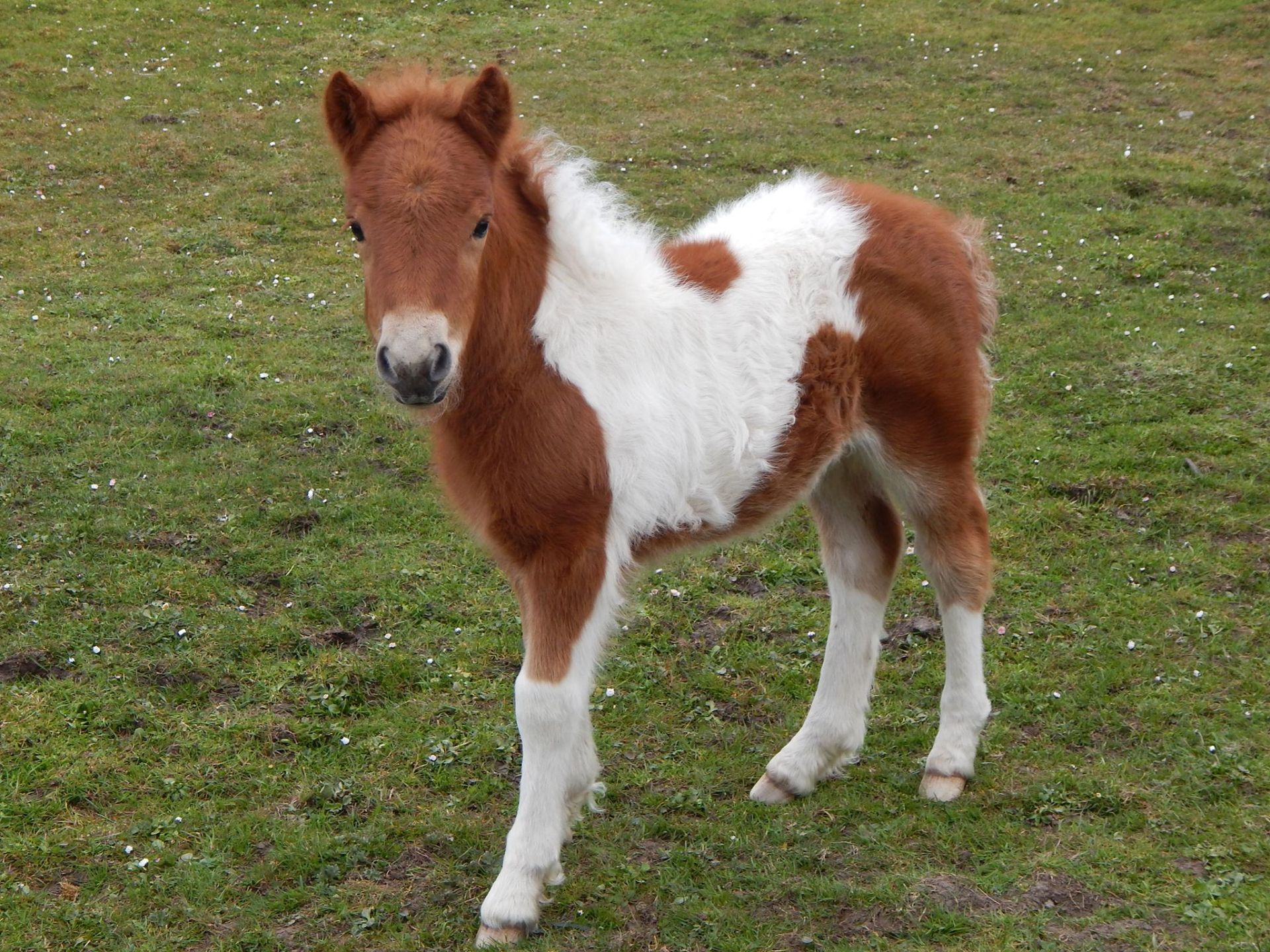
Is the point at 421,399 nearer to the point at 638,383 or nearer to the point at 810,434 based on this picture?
the point at 638,383

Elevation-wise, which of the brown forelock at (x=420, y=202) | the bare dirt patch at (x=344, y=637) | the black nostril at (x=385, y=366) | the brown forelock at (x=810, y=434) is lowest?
the bare dirt patch at (x=344, y=637)

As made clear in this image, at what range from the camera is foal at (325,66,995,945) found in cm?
335

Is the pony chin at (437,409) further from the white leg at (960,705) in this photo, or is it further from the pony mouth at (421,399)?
the white leg at (960,705)

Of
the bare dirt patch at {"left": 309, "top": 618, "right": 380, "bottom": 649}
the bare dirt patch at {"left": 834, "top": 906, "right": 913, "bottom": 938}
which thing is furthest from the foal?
the bare dirt patch at {"left": 309, "top": 618, "right": 380, "bottom": 649}

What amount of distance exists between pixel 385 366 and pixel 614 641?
206 centimetres

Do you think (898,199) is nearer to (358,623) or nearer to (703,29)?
(358,623)

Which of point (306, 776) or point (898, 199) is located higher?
point (898, 199)

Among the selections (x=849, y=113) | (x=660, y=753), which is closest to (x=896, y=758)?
(x=660, y=753)

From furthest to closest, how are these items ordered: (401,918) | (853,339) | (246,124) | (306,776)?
(246,124)
(306,776)
(853,339)
(401,918)

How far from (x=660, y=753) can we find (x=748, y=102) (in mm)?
9879

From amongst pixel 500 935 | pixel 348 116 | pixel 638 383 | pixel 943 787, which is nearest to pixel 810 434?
pixel 638 383

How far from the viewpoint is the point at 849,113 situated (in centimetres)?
1251

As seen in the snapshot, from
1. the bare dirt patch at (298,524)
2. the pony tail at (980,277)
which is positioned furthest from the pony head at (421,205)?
the bare dirt patch at (298,524)

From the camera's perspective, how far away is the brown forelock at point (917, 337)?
4.13 metres
